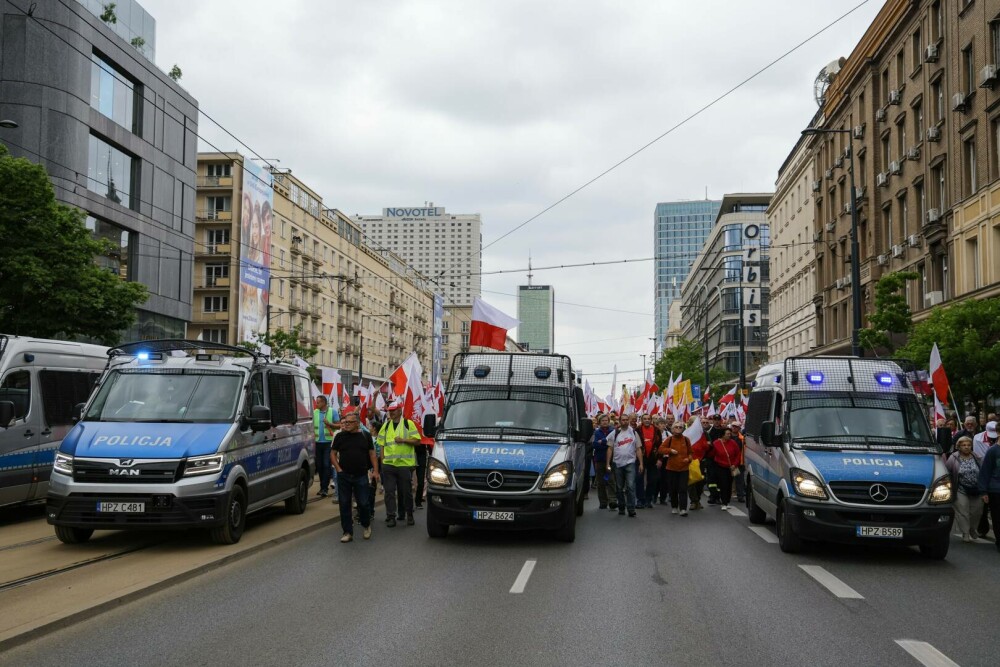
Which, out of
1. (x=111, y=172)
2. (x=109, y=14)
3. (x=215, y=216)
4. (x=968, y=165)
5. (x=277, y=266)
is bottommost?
(x=968, y=165)

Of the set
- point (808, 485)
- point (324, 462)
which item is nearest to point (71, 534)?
point (324, 462)

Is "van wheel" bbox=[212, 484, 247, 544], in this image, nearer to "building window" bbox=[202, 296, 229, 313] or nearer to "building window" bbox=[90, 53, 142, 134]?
"building window" bbox=[90, 53, 142, 134]

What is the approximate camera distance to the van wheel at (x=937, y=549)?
11.5m

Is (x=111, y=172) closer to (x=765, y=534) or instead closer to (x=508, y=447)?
(x=508, y=447)

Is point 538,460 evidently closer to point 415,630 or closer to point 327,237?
point 415,630

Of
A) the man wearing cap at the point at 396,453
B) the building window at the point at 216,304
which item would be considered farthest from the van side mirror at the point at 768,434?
the building window at the point at 216,304

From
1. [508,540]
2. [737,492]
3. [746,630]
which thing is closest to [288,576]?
[508,540]

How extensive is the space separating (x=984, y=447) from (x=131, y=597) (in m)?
13.3

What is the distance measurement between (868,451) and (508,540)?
15.7 ft

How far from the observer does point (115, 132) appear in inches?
1527

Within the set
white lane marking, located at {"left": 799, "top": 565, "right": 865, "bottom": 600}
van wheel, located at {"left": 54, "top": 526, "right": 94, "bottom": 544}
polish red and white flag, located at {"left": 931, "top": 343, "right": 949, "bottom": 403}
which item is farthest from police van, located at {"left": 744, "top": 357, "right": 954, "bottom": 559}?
van wheel, located at {"left": 54, "top": 526, "right": 94, "bottom": 544}

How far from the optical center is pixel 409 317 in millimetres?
118375

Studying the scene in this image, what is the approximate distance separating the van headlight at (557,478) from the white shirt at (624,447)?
15.3 feet

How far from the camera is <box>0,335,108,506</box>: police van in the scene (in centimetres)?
1408
